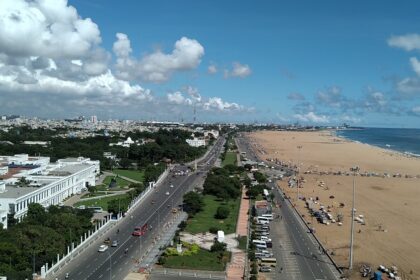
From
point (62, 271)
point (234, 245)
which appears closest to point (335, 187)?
point (234, 245)

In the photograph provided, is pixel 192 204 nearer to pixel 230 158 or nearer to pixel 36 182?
pixel 36 182

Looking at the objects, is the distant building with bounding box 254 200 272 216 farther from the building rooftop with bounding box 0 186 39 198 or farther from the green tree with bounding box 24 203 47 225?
the building rooftop with bounding box 0 186 39 198

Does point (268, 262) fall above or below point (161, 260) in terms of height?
below

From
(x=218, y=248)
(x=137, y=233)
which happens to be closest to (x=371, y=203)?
(x=218, y=248)

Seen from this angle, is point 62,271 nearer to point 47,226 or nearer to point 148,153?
point 47,226

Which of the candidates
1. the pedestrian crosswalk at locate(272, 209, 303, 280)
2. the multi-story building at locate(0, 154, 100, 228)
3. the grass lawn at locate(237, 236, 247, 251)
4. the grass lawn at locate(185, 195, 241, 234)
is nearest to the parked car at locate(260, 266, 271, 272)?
the pedestrian crosswalk at locate(272, 209, 303, 280)

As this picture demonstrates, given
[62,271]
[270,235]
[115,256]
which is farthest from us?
[270,235]
